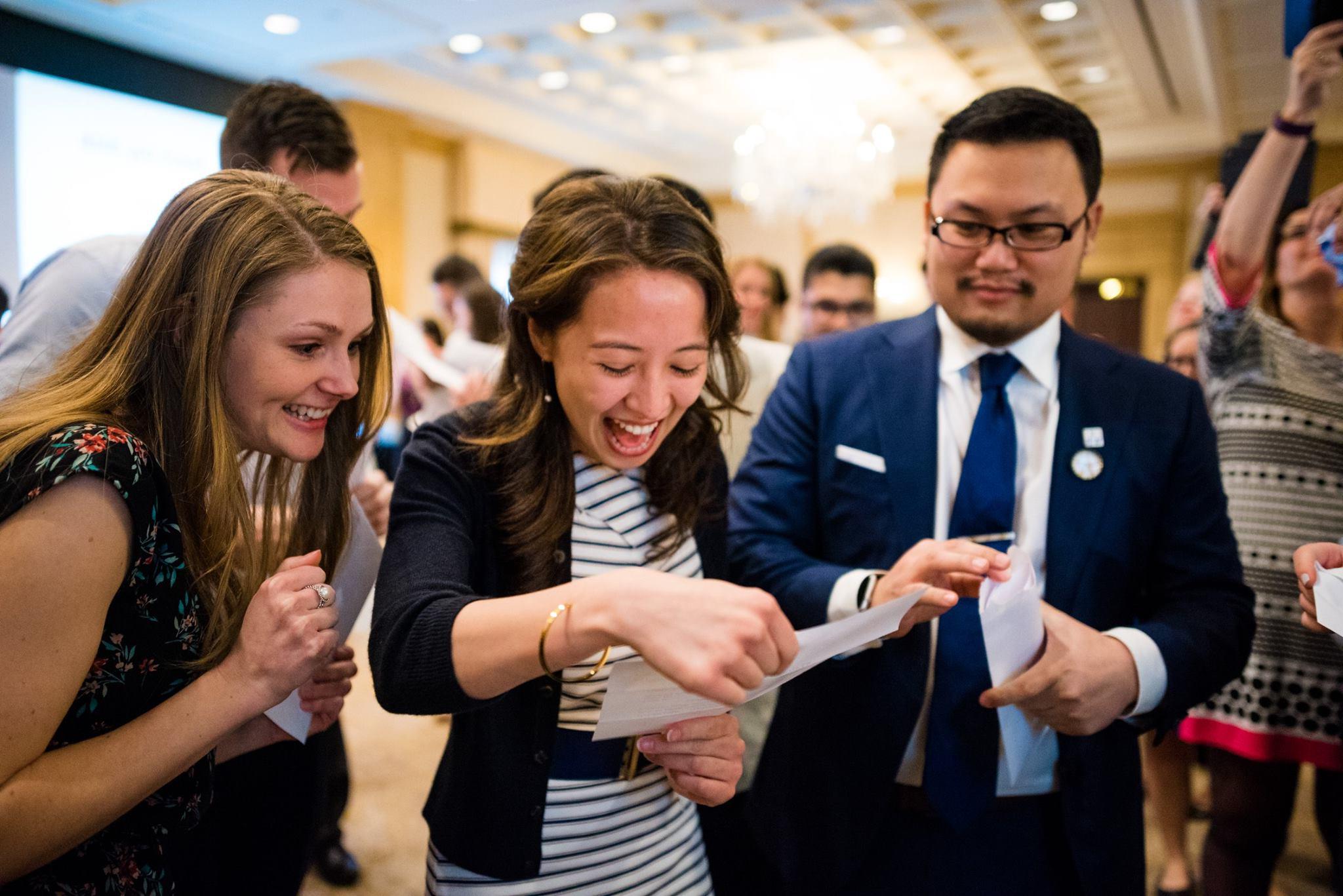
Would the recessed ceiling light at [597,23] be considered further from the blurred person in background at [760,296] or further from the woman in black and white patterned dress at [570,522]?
the woman in black and white patterned dress at [570,522]

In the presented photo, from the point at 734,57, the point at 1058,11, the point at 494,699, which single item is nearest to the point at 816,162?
the point at 734,57

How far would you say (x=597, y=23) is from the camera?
23.5ft

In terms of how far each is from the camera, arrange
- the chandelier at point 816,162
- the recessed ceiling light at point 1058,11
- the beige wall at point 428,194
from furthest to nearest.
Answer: the beige wall at point 428,194 < the chandelier at point 816,162 < the recessed ceiling light at point 1058,11

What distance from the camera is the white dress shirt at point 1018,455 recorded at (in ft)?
4.80

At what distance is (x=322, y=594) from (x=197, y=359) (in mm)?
318

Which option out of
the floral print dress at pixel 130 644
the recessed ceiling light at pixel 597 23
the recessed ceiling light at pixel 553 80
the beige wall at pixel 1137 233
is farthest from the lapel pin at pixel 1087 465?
the beige wall at pixel 1137 233

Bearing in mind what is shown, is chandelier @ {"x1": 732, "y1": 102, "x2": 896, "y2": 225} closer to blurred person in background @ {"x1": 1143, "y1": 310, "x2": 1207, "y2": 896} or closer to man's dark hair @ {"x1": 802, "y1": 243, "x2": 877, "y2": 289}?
man's dark hair @ {"x1": 802, "y1": 243, "x2": 877, "y2": 289}

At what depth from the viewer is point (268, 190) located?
120 centimetres

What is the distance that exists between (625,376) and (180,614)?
0.60 metres

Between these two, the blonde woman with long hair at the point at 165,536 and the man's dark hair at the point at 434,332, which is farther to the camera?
the man's dark hair at the point at 434,332

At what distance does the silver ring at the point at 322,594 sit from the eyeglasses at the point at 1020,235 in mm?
1151

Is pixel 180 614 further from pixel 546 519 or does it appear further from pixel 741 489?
pixel 741 489

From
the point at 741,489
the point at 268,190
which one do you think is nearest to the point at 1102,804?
the point at 741,489

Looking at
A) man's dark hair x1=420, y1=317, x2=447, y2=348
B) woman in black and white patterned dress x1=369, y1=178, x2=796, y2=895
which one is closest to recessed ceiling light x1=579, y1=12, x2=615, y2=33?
man's dark hair x1=420, y1=317, x2=447, y2=348
